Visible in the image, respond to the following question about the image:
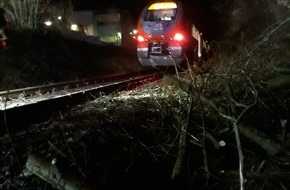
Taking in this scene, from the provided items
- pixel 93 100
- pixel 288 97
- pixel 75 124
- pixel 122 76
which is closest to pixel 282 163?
pixel 288 97

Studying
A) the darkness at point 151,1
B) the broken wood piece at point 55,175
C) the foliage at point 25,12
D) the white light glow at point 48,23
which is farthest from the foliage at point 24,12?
the broken wood piece at point 55,175

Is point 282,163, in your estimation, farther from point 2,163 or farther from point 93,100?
point 93,100

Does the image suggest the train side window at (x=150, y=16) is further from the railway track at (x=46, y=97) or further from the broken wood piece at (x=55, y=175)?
the broken wood piece at (x=55, y=175)

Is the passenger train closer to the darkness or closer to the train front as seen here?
the train front

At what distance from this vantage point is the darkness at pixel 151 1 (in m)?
21.1

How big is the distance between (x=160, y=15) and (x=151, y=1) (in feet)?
23.4

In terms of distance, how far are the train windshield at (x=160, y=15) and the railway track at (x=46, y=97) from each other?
212 cm

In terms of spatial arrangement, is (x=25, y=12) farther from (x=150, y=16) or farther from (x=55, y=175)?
(x=55, y=175)

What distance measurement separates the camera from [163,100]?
625 centimetres

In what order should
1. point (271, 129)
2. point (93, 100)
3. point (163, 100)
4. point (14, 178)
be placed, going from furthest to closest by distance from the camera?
point (93, 100) < point (163, 100) < point (271, 129) < point (14, 178)

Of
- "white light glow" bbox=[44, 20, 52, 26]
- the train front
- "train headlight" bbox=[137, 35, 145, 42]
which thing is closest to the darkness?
the train front

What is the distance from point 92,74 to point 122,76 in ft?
13.0

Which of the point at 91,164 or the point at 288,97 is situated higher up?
the point at 288,97

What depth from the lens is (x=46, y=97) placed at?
340 inches
